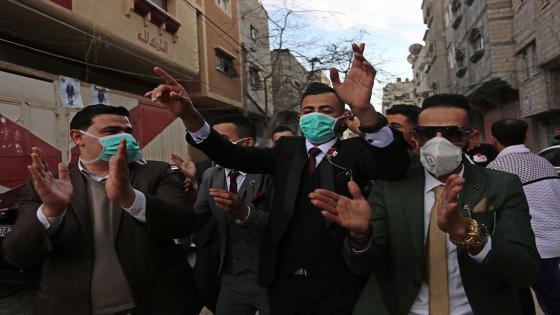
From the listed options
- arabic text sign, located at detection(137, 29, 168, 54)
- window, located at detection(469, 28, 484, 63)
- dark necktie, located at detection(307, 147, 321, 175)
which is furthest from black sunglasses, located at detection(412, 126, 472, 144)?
window, located at detection(469, 28, 484, 63)

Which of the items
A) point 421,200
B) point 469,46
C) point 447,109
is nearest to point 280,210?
point 421,200

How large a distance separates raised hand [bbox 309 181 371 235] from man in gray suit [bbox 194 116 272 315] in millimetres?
798

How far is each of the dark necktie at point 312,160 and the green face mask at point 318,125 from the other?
7cm

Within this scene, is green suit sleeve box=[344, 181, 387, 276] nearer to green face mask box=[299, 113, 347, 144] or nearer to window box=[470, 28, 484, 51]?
A: green face mask box=[299, 113, 347, 144]

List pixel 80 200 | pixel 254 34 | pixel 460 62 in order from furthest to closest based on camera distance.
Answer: pixel 460 62 < pixel 254 34 < pixel 80 200

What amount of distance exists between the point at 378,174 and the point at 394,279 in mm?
474

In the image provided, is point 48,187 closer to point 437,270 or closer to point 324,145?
point 324,145

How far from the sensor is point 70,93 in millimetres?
8680

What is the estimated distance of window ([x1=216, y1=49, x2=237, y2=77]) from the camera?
16.6 metres

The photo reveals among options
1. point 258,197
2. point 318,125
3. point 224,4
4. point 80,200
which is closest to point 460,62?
point 224,4

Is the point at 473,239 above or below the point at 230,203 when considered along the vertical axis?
below

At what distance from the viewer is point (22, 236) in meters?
1.95

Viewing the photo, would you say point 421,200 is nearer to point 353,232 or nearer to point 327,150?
point 353,232

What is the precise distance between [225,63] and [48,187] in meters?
16.0
